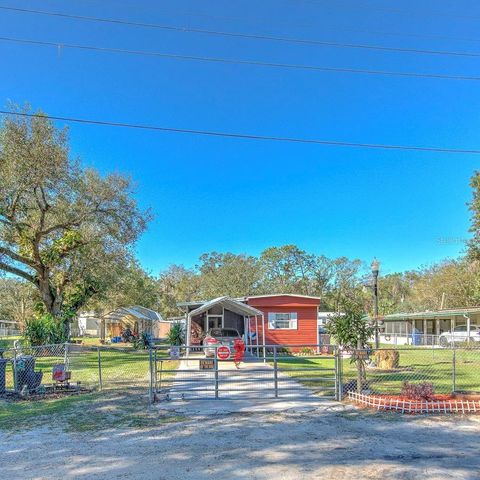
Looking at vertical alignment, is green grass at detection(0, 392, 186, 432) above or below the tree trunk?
below

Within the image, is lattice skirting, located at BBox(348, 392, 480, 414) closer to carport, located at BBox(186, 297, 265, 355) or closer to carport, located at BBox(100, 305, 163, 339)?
carport, located at BBox(186, 297, 265, 355)

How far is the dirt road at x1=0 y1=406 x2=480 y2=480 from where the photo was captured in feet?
17.6

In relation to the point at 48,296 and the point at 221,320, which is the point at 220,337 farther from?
the point at 48,296

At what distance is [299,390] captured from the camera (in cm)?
1099

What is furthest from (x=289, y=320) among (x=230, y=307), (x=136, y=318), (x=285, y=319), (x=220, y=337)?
(x=136, y=318)

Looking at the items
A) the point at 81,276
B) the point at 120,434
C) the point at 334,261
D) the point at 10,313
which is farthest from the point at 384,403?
the point at 10,313

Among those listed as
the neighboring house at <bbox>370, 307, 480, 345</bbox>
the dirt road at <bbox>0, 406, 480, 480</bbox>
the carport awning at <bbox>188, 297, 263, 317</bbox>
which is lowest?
the neighboring house at <bbox>370, 307, 480, 345</bbox>

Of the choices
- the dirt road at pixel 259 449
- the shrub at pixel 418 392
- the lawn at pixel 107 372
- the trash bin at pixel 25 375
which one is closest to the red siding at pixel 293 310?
the lawn at pixel 107 372

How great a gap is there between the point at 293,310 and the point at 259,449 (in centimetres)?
2170

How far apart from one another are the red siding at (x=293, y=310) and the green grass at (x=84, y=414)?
17216 millimetres

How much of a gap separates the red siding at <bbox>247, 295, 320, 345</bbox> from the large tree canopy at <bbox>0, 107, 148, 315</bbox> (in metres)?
8.45

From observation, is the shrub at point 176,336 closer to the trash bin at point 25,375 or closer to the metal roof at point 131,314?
the metal roof at point 131,314

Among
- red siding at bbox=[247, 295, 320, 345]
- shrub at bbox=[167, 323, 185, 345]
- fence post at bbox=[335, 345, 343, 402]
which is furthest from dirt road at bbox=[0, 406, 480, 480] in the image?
red siding at bbox=[247, 295, 320, 345]

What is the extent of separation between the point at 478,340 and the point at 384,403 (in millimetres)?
23398
